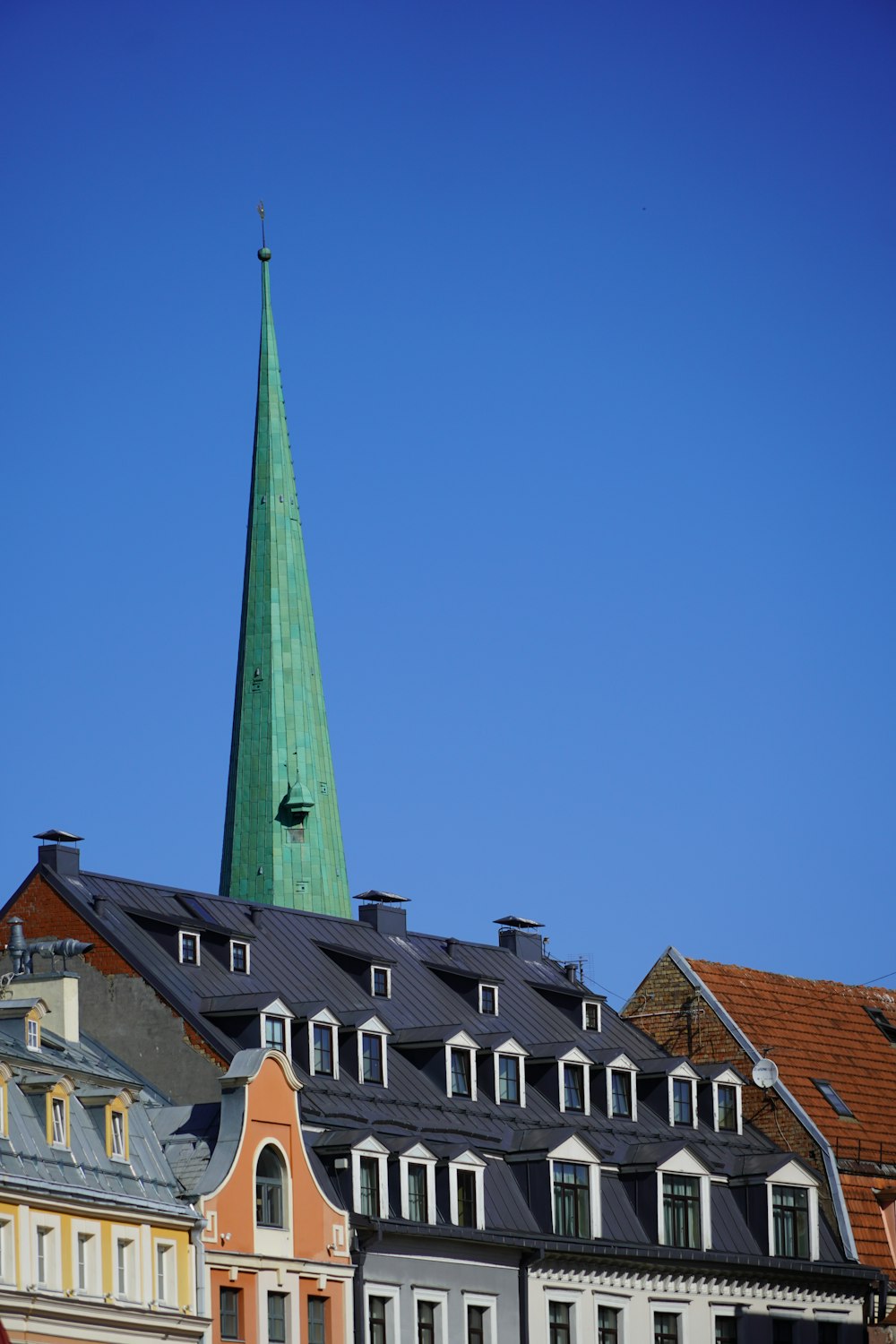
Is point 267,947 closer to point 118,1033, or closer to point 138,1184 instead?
point 118,1033

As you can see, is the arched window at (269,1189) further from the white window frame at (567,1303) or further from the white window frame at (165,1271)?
the white window frame at (567,1303)

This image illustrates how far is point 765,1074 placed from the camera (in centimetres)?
10956

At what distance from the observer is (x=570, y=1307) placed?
9669 cm

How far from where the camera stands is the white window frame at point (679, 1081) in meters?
106

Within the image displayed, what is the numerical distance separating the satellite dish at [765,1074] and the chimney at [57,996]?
90.8 feet

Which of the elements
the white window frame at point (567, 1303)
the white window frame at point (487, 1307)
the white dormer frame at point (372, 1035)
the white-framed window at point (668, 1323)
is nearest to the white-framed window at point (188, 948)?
the white dormer frame at point (372, 1035)

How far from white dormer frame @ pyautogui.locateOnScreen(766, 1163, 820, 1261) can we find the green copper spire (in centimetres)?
3633

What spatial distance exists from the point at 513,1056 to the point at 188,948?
11342 mm

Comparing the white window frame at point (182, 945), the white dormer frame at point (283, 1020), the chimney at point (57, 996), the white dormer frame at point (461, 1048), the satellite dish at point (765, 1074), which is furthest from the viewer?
the satellite dish at point (765, 1074)

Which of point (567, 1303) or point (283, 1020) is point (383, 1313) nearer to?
point (567, 1303)

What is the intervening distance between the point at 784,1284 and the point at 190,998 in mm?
23260

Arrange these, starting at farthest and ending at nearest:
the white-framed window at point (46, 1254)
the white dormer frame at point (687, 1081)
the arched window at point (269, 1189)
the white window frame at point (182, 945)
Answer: the white dormer frame at point (687, 1081), the white window frame at point (182, 945), the arched window at point (269, 1189), the white-framed window at point (46, 1254)

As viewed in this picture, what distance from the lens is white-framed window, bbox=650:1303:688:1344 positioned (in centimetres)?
9938

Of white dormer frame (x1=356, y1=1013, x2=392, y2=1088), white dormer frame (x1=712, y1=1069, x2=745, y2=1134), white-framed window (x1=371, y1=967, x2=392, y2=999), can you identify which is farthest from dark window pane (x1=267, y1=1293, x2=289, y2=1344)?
white dormer frame (x1=712, y1=1069, x2=745, y2=1134)
